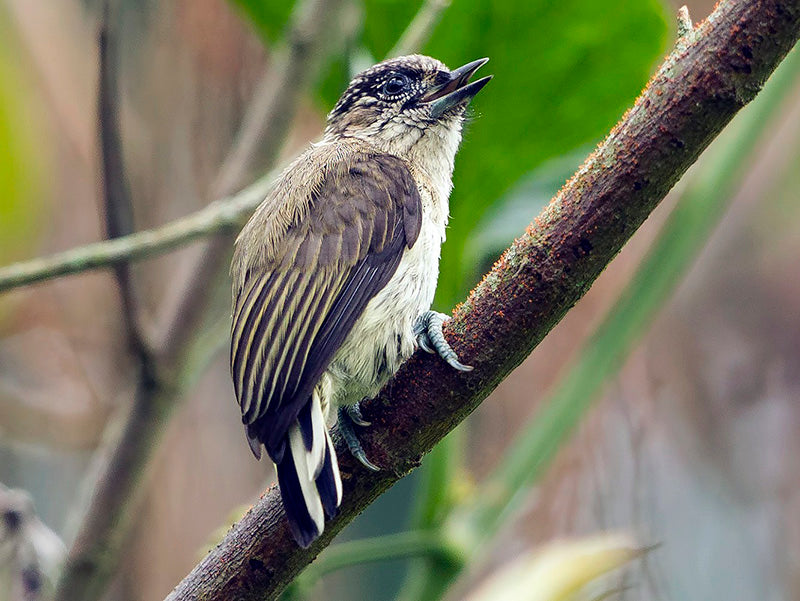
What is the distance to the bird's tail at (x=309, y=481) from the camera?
189 centimetres

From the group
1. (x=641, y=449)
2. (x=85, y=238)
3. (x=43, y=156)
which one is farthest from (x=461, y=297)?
(x=85, y=238)

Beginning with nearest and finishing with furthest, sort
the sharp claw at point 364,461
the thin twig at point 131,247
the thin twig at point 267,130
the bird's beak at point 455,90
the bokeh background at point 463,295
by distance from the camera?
1. the sharp claw at point 364,461
2. the thin twig at point 131,247
3. the bird's beak at point 455,90
4. the thin twig at point 267,130
5. the bokeh background at point 463,295

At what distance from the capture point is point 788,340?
4738mm

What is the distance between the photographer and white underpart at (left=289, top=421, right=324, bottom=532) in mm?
1883

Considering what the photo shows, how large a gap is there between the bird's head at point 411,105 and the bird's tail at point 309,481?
1.12m

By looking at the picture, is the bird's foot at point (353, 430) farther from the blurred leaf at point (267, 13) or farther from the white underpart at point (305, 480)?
the blurred leaf at point (267, 13)

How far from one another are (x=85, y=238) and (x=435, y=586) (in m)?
2.78

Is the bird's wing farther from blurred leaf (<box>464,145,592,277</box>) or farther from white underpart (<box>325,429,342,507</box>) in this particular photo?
blurred leaf (<box>464,145,592,277</box>)

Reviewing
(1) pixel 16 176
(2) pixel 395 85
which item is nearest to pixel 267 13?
(2) pixel 395 85

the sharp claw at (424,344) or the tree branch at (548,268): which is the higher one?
the sharp claw at (424,344)

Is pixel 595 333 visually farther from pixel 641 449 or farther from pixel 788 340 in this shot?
pixel 788 340

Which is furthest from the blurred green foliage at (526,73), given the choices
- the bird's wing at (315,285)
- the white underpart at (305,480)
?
the white underpart at (305,480)

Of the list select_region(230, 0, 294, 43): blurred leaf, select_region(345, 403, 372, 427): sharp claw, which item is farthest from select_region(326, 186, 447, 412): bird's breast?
select_region(230, 0, 294, 43): blurred leaf

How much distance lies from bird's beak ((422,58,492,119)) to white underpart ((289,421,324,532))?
1.19m
